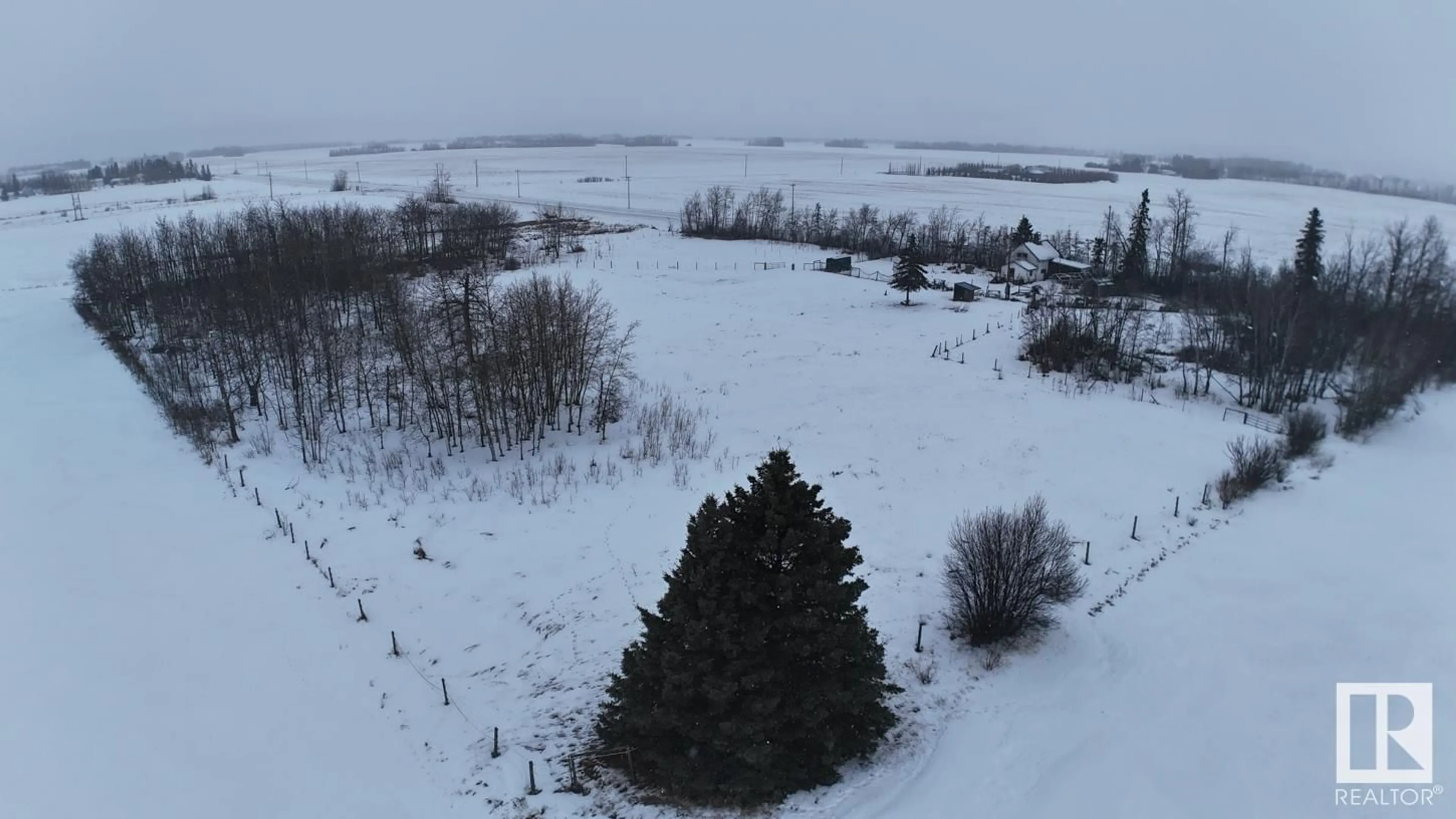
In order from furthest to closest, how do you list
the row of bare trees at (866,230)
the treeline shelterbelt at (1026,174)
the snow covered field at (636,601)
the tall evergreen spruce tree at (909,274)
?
the treeline shelterbelt at (1026,174) < the row of bare trees at (866,230) < the tall evergreen spruce tree at (909,274) < the snow covered field at (636,601)

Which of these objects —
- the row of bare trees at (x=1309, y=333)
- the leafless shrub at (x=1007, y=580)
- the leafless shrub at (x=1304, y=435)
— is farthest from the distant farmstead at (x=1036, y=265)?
the leafless shrub at (x=1007, y=580)

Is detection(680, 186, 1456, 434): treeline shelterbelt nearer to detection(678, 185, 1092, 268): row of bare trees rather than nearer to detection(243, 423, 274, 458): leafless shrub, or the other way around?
detection(678, 185, 1092, 268): row of bare trees

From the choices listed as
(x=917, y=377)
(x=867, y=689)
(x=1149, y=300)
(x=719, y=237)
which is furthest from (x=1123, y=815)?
(x=719, y=237)

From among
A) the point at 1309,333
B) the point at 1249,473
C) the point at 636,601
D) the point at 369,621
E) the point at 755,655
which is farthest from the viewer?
the point at 1309,333

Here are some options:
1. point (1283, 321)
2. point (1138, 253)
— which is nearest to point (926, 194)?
point (1138, 253)

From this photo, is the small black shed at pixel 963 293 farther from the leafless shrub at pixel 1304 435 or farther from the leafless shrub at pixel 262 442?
the leafless shrub at pixel 262 442

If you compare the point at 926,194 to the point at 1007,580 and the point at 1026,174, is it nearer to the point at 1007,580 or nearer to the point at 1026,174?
the point at 1026,174

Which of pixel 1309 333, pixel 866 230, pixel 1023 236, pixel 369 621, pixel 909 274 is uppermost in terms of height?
pixel 866 230

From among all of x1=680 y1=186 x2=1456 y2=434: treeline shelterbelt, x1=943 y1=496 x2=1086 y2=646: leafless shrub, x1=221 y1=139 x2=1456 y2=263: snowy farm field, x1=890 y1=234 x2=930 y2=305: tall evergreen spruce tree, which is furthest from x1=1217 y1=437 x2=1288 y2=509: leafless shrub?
x1=221 y1=139 x2=1456 y2=263: snowy farm field
